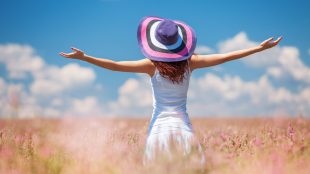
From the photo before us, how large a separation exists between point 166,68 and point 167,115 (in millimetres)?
493

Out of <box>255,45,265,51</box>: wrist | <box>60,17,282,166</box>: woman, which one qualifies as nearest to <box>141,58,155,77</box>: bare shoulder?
<box>60,17,282,166</box>: woman

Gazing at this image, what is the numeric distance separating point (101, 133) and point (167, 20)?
1.86 metres

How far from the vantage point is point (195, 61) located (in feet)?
16.3

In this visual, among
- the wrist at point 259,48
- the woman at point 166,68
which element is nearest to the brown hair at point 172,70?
the woman at point 166,68

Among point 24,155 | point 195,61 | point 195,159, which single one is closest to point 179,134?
point 195,159

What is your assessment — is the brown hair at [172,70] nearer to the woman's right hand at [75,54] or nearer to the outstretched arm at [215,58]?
the outstretched arm at [215,58]

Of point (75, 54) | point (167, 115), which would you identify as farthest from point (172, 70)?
point (75, 54)

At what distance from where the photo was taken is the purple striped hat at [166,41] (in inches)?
188

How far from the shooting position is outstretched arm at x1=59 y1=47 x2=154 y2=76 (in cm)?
469

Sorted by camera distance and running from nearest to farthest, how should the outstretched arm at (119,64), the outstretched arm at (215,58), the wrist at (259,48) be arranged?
the outstretched arm at (119,64)
the outstretched arm at (215,58)
the wrist at (259,48)

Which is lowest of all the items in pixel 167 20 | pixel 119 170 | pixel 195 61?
pixel 119 170

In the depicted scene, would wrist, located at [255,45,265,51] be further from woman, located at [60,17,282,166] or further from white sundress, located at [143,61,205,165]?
white sundress, located at [143,61,205,165]

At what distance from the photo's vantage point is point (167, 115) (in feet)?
15.5

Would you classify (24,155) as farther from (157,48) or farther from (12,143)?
(157,48)
